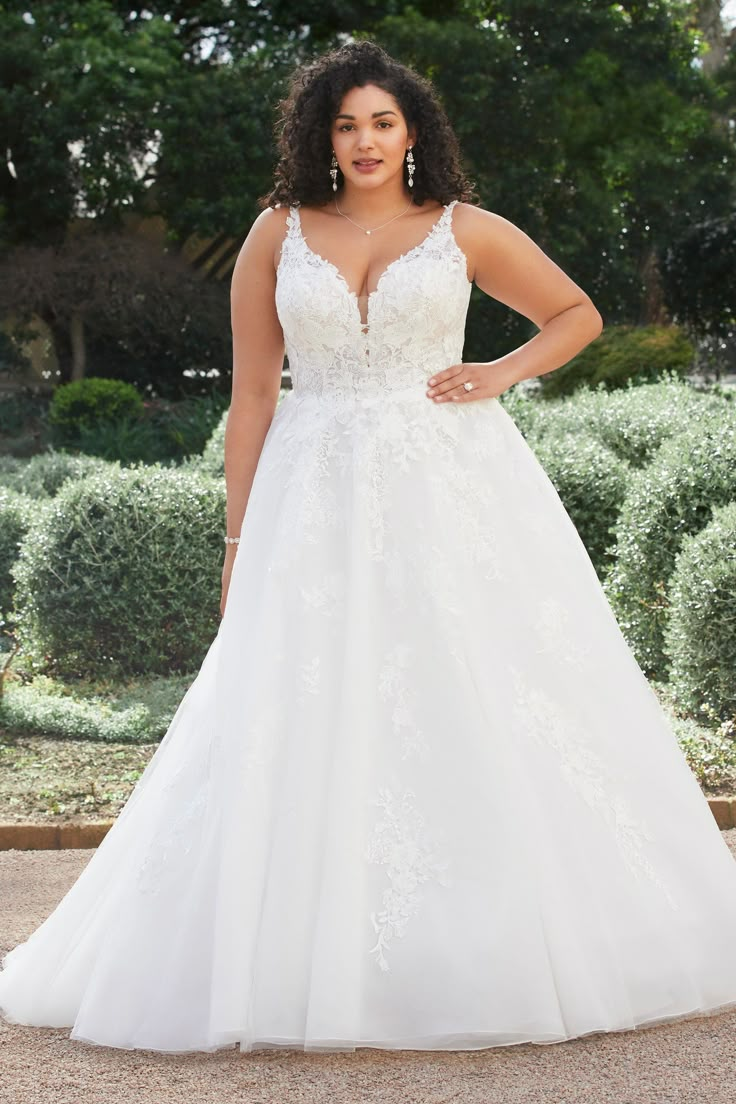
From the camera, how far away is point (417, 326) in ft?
9.57

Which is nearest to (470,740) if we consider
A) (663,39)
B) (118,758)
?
(118,758)

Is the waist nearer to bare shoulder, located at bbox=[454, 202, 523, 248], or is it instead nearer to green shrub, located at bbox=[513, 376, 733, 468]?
bare shoulder, located at bbox=[454, 202, 523, 248]

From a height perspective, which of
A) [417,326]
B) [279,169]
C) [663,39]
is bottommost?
[417,326]

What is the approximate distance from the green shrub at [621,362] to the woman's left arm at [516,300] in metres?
10.4

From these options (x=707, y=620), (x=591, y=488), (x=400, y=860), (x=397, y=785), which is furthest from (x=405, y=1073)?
(x=591, y=488)

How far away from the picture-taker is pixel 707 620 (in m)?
5.31

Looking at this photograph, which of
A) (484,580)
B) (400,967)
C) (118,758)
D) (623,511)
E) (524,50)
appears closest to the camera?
(400,967)

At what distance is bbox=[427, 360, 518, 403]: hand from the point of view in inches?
116

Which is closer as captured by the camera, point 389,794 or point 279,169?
point 389,794

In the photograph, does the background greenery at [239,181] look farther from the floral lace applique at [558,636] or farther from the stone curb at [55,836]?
the floral lace applique at [558,636]

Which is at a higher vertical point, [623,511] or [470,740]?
[470,740]

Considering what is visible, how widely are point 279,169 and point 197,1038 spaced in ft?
6.48

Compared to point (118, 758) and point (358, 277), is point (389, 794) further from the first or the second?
point (118, 758)

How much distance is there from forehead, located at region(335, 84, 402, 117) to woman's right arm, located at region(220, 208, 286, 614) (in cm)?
29
